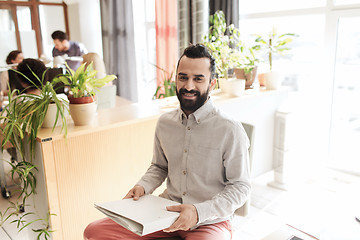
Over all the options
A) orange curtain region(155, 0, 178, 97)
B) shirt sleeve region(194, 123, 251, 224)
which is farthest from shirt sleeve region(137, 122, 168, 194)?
orange curtain region(155, 0, 178, 97)

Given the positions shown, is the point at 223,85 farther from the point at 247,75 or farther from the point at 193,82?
the point at 193,82

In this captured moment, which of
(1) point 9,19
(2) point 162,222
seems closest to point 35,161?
(2) point 162,222

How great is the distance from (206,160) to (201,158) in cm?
2

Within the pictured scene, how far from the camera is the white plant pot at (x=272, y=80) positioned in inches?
110

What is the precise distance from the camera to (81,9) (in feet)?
18.5

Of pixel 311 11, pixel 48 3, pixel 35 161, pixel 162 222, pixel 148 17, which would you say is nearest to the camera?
pixel 162 222

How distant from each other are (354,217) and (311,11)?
2172mm

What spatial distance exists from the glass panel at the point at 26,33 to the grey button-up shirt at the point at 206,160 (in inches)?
176

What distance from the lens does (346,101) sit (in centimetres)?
319

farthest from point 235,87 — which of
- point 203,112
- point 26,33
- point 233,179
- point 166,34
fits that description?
point 26,33

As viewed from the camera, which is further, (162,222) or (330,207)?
(330,207)

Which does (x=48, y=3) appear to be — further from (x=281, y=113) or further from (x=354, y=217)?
(x=354, y=217)

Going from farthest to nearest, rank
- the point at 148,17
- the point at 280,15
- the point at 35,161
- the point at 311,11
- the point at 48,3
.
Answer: the point at 48,3 < the point at 148,17 < the point at 280,15 < the point at 311,11 < the point at 35,161

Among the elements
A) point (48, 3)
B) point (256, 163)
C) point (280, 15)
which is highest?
point (48, 3)
